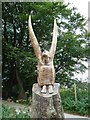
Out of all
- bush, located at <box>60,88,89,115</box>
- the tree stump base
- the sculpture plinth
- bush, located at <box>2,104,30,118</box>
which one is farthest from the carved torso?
bush, located at <box>60,88,89,115</box>

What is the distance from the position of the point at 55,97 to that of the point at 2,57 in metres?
6.13

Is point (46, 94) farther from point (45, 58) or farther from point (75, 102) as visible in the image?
point (75, 102)

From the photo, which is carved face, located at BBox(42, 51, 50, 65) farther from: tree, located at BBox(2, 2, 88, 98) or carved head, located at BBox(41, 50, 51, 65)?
tree, located at BBox(2, 2, 88, 98)

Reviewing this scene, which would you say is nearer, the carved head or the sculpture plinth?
the sculpture plinth

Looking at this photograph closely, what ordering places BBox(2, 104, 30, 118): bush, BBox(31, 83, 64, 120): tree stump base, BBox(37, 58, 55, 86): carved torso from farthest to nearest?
1. BBox(2, 104, 30, 118): bush
2. BBox(37, 58, 55, 86): carved torso
3. BBox(31, 83, 64, 120): tree stump base

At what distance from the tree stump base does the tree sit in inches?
194

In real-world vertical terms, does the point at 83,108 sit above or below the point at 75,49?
below

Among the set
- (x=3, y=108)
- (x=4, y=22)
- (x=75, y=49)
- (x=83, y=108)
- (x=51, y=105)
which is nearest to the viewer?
(x=51, y=105)

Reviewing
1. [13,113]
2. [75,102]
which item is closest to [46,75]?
[13,113]

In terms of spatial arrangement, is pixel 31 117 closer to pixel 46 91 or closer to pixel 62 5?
pixel 46 91

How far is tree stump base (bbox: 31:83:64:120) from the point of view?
5.14 m

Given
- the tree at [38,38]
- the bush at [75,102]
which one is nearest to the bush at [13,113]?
the bush at [75,102]

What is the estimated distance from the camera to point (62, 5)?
427 inches

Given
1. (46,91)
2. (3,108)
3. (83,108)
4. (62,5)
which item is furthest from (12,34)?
(46,91)
